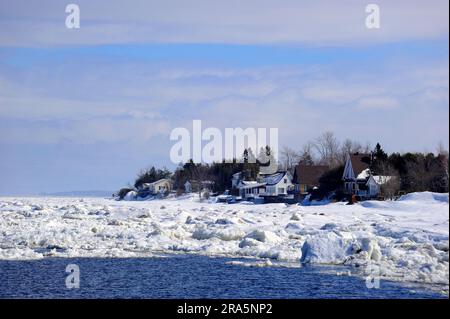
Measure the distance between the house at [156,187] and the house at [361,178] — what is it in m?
42.2

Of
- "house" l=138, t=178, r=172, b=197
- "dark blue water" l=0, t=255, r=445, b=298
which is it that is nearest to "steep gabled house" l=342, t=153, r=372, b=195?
"dark blue water" l=0, t=255, r=445, b=298

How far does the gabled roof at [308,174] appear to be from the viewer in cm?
7575

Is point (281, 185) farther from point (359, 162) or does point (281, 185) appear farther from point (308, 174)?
point (359, 162)

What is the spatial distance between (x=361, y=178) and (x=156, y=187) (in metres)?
48.0

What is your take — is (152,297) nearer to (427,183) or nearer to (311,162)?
(427,183)

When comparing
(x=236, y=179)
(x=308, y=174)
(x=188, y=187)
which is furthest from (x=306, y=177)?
(x=188, y=187)

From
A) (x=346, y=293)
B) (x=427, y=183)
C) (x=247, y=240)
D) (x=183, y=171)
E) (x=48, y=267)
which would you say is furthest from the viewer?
(x=183, y=171)

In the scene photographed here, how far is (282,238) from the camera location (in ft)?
94.7

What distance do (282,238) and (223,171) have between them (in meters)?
66.9

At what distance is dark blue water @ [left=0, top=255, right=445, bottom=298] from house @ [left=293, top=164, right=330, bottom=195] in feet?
172

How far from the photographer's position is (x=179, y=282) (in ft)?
65.3

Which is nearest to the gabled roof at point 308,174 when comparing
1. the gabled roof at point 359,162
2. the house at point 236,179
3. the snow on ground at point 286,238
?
the gabled roof at point 359,162
